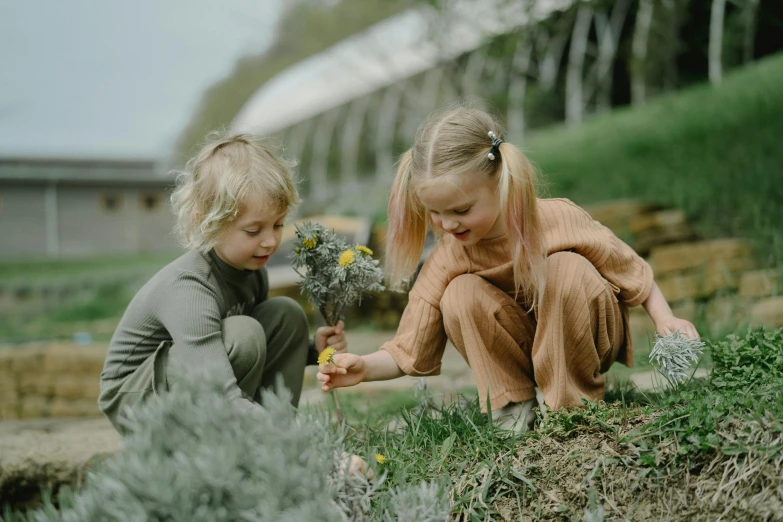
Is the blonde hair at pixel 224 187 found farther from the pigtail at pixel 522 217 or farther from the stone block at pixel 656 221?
the stone block at pixel 656 221

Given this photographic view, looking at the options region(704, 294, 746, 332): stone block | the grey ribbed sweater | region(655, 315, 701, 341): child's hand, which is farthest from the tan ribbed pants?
region(704, 294, 746, 332): stone block

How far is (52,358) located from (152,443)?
14.3 feet

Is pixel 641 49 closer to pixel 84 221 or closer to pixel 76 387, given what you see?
pixel 76 387

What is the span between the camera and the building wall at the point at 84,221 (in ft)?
71.5

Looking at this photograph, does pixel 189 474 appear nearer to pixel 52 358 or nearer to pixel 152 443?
pixel 152 443

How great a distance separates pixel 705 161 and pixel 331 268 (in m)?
4.08

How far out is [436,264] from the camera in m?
2.34

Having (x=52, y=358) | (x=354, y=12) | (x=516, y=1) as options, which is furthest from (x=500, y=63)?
(x=52, y=358)

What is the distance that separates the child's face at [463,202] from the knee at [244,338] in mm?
712

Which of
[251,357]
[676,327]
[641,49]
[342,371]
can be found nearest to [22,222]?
[641,49]

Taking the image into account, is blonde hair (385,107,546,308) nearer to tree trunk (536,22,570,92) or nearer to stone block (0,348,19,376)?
stone block (0,348,19,376)

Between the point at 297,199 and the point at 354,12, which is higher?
the point at 354,12

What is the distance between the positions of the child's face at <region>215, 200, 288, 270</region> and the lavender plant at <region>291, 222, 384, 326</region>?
0.30ft

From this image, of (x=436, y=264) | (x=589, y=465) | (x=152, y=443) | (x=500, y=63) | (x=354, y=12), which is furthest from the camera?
(x=500, y=63)
